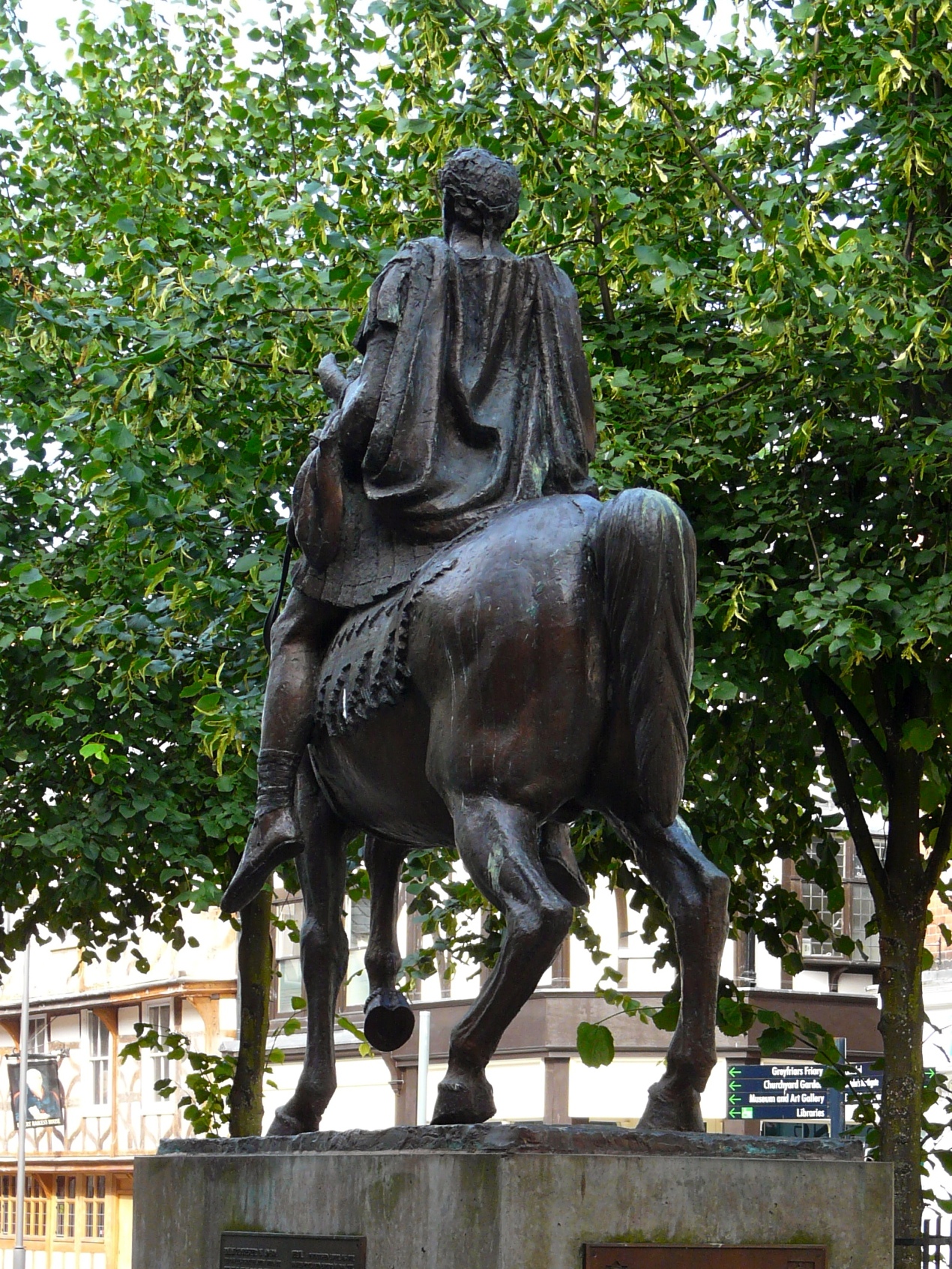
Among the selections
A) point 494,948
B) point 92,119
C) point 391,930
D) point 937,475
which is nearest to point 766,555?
point 937,475

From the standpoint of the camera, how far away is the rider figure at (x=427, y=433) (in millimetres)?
5668

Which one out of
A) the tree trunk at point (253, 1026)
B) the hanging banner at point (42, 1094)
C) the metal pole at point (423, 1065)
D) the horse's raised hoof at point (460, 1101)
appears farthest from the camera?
the hanging banner at point (42, 1094)

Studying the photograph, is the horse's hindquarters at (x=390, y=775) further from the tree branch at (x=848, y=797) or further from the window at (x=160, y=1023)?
the window at (x=160, y=1023)

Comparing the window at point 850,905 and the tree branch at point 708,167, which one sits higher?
the tree branch at point 708,167

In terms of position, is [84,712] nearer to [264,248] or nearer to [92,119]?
[264,248]

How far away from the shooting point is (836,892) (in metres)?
13.0

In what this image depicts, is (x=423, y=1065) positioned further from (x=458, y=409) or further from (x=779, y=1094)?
(x=458, y=409)

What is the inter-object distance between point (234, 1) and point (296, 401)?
26.2 ft

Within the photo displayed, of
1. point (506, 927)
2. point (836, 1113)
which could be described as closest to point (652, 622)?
point (506, 927)

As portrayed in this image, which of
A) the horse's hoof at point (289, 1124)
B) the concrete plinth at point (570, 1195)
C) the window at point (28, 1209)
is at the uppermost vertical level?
the horse's hoof at point (289, 1124)

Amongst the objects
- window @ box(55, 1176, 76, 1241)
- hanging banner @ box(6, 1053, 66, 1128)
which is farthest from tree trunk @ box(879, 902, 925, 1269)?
window @ box(55, 1176, 76, 1241)

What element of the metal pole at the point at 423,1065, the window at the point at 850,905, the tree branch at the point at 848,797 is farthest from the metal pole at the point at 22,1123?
the tree branch at the point at 848,797

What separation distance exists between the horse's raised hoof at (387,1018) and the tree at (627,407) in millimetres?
4533

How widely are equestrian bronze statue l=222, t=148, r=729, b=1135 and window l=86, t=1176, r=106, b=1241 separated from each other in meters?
36.1
